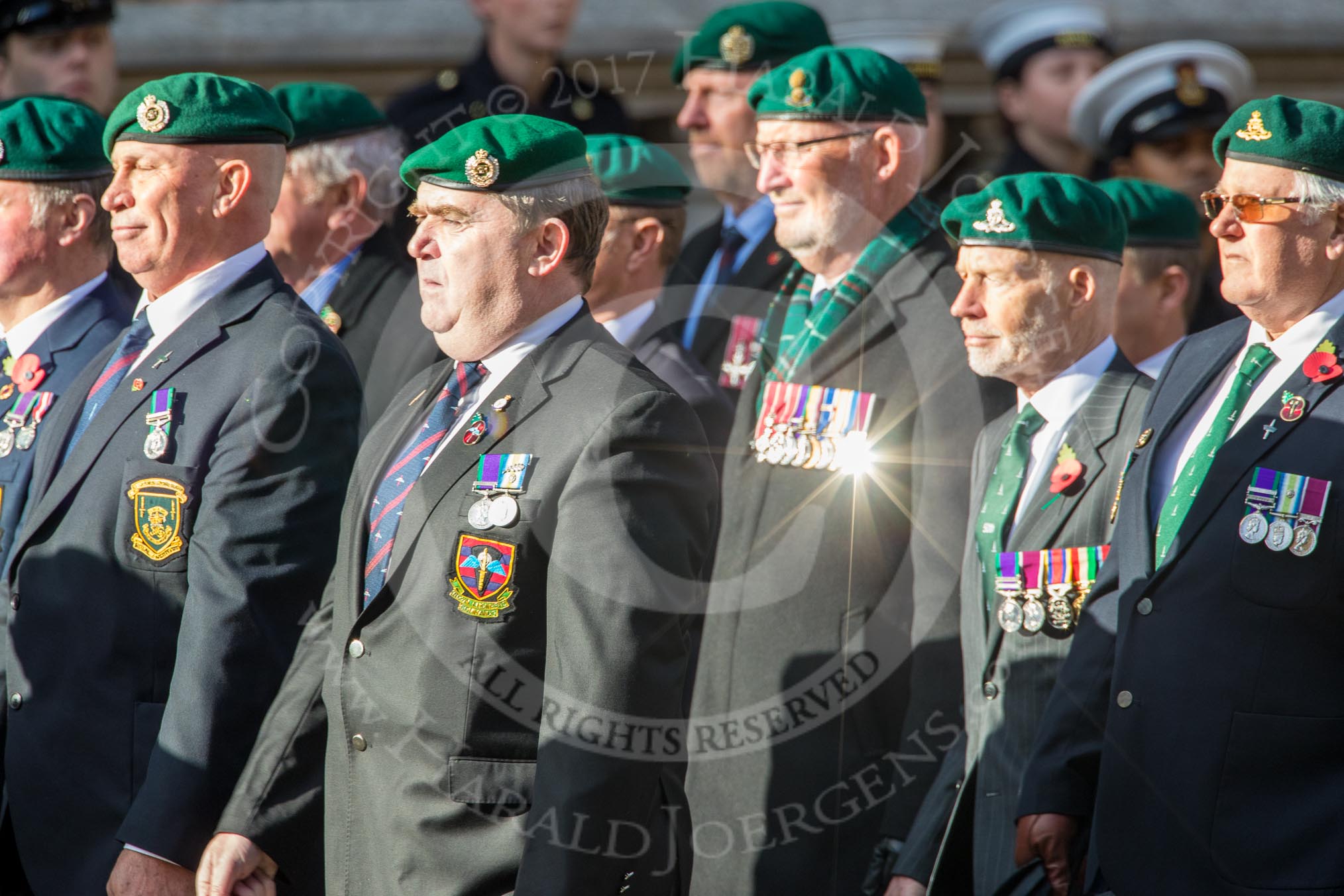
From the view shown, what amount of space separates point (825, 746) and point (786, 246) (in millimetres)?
1223

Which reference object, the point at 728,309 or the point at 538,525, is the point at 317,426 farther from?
the point at 728,309

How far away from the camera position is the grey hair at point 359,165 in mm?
5098

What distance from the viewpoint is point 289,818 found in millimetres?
3533

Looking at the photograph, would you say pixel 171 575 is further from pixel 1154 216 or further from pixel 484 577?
pixel 1154 216

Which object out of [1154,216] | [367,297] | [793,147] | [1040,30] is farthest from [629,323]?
[1040,30]

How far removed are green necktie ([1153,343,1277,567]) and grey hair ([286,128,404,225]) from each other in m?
2.46

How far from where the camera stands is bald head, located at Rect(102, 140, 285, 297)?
3.98 meters

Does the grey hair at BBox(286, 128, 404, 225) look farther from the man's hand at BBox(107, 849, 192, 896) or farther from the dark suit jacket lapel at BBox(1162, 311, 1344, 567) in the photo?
the dark suit jacket lapel at BBox(1162, 311, 1344, 567)

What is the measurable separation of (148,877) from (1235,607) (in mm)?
2175

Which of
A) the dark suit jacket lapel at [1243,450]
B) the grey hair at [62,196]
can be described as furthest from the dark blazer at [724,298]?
the dark suit jacket lapel at [1243,450]

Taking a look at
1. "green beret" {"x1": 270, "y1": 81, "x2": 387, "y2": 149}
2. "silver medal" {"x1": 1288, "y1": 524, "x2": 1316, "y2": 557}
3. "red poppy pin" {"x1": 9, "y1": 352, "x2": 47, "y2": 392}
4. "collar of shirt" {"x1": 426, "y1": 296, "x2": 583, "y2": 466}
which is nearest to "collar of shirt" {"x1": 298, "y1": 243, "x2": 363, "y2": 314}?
"green beret" {"x1": 270, "y1": 81, "x2": 387, "y2": 149}

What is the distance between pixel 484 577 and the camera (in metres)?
3.20

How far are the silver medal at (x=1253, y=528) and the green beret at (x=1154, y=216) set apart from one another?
1551 millimetres

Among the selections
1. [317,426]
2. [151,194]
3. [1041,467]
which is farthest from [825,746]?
[151,194]
